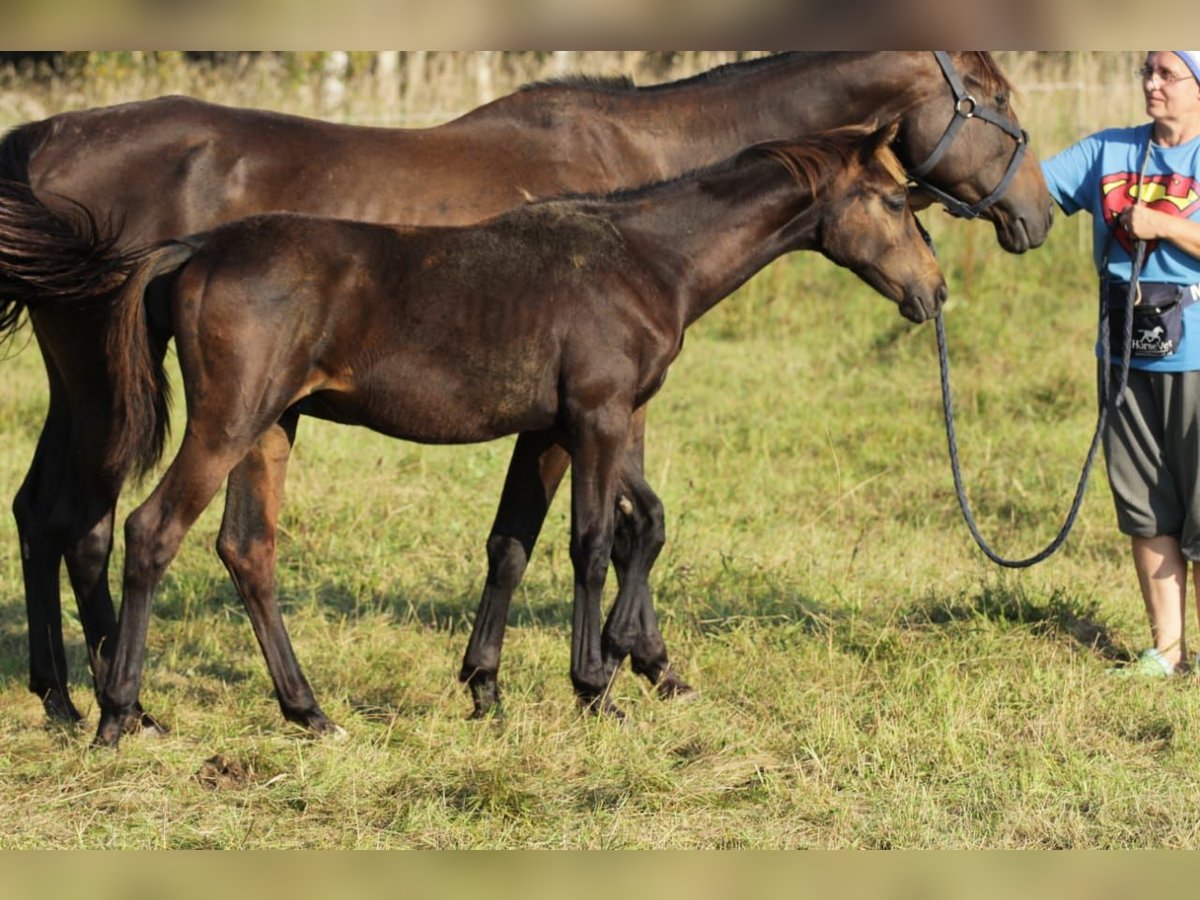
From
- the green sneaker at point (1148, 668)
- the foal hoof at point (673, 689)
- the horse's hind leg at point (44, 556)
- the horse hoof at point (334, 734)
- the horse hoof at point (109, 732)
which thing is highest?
the horse's hind leg at point (44, 556)

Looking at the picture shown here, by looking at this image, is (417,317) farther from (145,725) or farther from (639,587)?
(145,725)

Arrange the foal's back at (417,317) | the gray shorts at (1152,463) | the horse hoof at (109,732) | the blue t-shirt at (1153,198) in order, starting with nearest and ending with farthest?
the foal's back at (417,317), the horse hoof at (109,732), the blue t-shirt at (1153,198), the gray shorts at (1152,463)

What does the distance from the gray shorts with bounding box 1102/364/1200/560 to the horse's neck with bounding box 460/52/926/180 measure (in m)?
1.42

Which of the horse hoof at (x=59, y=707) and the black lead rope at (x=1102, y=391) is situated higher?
the black lead rope at (x=1102, y=391)

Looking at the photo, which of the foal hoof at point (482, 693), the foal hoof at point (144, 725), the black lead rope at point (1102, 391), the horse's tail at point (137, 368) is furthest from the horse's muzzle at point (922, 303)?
the foal hoof at point (144, 725)

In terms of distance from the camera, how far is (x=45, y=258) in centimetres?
482

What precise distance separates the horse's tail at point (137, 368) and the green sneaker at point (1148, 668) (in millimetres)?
3366

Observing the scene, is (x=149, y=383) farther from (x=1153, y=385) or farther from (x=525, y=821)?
(x=1153, y=385)

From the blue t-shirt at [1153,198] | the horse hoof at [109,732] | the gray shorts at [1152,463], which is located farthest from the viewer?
the gray shorts at [1152,463]

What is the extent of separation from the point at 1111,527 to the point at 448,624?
316 centimetres

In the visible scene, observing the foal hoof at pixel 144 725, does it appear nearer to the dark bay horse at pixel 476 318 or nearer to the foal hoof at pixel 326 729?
the dark bay horse at pixel 476 318

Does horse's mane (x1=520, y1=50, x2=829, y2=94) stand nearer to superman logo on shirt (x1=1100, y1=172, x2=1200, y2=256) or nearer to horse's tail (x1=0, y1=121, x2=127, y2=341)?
superman logo on shirt (x1=1100, y1=172, x2=1200, y2=256)

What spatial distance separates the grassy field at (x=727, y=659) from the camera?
14.0ft

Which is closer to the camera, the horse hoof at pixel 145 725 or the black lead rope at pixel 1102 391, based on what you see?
the horse hoof at pixel 145 725
